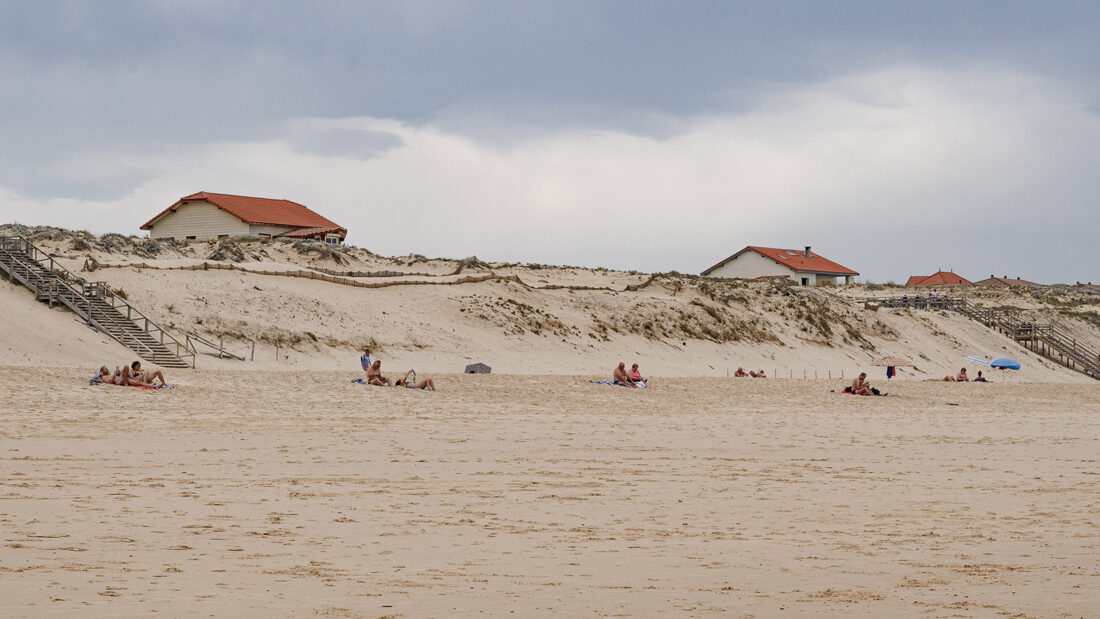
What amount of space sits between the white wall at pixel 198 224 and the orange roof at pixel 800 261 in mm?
37615

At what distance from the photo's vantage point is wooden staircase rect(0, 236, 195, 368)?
94.1 feet

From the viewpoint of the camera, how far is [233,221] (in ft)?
172

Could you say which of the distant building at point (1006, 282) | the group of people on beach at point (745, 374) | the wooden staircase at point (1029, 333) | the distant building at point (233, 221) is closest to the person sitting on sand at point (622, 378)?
the group of people on beach at point (745, 374)

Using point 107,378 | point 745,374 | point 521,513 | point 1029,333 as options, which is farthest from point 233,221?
point 521,513

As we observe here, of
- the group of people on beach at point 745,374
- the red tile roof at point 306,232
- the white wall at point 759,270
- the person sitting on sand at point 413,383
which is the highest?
the white wall at point 759,270

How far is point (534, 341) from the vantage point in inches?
1521

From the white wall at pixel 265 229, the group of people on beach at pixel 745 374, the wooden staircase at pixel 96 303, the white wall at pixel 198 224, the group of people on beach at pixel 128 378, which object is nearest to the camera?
the group of people on beach at pixel 128 378

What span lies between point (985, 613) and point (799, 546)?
2.05m

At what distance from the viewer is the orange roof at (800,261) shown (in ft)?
251

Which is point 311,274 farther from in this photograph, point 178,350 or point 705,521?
point 705,521

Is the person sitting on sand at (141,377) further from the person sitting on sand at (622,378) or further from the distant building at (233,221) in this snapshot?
the distant building at (233,221)

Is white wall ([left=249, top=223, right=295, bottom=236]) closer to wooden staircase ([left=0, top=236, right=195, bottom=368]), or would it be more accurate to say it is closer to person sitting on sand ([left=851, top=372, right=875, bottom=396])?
wooden staircase ([left=0, top=236, right=195, bottom=368])

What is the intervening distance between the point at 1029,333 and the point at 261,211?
38.5 metres

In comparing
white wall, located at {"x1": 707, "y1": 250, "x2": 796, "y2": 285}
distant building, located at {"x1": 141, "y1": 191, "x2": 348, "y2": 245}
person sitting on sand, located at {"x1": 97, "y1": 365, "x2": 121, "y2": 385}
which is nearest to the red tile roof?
distant building, located at {"x1": 141, "y1": 191, "x2": 348, "y2": 245}
